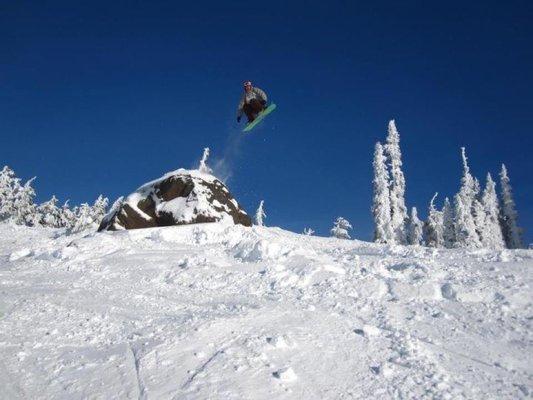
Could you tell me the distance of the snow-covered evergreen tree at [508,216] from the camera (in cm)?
4753

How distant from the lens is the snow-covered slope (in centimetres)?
539

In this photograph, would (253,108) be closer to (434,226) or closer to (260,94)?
(260,94)

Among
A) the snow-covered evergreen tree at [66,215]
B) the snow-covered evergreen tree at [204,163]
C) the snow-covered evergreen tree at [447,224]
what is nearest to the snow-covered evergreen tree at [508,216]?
the snow-covered evergreen tree at [447,224]

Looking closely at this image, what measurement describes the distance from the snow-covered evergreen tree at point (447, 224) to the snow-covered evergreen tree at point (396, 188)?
490 inches

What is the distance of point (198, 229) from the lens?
16359 millimetres

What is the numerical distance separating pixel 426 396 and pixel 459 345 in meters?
1.68

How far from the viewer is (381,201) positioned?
3672cm

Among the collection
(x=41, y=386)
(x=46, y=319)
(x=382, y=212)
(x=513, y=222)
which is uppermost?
(x=513, y=222)

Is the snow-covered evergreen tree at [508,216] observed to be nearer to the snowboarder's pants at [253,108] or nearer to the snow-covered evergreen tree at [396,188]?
the snow-covered evergreen tree at [396,188]

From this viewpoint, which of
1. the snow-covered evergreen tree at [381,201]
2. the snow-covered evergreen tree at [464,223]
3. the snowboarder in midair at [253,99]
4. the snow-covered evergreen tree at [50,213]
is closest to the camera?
the snowboarder in midair at [253,99]

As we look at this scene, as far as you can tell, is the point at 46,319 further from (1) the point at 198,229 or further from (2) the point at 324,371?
(1) the point at 198,229

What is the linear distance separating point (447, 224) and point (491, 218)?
16.1ft

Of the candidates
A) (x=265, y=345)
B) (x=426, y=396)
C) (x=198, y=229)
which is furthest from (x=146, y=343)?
(x=198, y=229)

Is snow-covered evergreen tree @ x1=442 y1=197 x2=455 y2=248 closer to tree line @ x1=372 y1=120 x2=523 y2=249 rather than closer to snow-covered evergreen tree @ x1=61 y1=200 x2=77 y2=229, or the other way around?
tree line @ x1=372 y1=120 x2=523 y2=249
